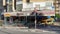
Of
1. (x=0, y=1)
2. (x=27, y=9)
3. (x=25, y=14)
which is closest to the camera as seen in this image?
(x=25, y=14)

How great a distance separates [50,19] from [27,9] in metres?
5.11

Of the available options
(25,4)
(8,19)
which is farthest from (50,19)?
(8,19)

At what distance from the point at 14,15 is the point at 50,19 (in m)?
7.10

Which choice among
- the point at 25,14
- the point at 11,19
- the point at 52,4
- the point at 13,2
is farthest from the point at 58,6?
the point at 13,2

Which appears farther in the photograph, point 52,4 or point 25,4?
point 25,4

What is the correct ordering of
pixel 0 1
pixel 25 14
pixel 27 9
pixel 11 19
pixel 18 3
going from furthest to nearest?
1. pixel 0 1
2. pixel 18 3
3. pixel 11 19
4. pixel 27 9
5. pixel 25 14

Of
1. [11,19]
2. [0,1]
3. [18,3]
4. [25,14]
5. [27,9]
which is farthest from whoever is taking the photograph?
[0,1]

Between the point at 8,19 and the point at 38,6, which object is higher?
the point at 38,6

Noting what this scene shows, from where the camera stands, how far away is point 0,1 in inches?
2128

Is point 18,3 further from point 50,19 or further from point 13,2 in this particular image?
point 50,19

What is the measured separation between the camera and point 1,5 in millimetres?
54094

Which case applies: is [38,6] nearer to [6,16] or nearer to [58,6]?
[58,6]

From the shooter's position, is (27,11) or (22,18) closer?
(27,11)

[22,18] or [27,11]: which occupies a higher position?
[27,11]
